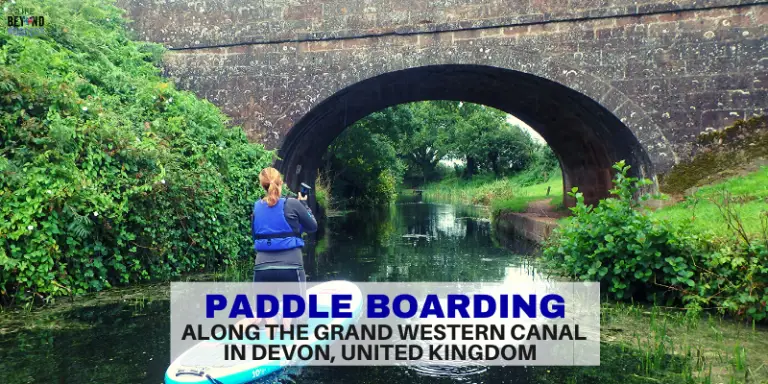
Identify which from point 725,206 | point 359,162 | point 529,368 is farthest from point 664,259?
point 359,162

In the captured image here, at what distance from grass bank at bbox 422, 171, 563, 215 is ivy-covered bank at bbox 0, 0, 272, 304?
9.65 m

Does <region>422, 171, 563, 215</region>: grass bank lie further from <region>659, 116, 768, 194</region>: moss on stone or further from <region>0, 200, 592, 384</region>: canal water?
<region>0, 200, 592, 384</region>: canal water

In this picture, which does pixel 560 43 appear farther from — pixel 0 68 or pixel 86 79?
pixel 0 68

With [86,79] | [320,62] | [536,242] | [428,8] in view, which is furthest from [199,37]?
[536,242]

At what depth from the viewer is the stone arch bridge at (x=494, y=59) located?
900 cm

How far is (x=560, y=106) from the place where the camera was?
36.9ft

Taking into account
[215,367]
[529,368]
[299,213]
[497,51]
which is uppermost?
[497,51]

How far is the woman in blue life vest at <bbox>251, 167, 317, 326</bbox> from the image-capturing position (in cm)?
431

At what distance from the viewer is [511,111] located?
13.7 metres

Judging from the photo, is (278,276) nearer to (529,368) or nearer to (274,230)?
(274,230)

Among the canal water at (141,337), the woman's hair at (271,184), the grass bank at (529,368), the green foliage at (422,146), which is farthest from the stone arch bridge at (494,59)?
the green foliage at (422,146)

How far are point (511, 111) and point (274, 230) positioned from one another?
10404mm

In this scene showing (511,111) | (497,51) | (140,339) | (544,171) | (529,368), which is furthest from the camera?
Result: (544,171)

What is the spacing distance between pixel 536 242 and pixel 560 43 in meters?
4.17
